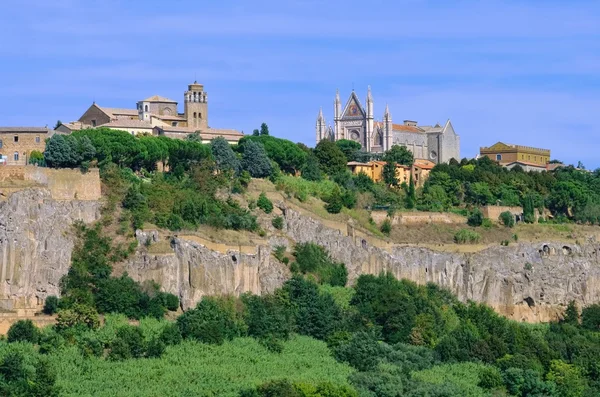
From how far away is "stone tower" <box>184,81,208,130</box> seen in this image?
88.6 metres

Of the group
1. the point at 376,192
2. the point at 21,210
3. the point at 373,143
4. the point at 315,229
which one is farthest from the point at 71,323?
the point at 373,143

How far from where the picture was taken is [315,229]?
7406cm

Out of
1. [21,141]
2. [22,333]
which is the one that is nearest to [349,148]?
[21,141]

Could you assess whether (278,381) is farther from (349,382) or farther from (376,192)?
(376,192)

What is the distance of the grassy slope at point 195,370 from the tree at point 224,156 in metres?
13.3

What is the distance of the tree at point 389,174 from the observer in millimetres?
86188

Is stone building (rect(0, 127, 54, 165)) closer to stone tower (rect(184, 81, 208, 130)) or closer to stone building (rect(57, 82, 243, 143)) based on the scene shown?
stone building (rect(57, 82, 243, 143))

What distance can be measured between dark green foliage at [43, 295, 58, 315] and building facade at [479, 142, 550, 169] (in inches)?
1701

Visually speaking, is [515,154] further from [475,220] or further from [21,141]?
[21,141]

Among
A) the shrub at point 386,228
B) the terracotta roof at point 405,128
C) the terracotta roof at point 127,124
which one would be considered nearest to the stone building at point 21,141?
the terracotta roof at point 127,124

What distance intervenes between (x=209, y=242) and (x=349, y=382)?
8823mm

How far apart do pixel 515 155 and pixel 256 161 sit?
28.2 meters

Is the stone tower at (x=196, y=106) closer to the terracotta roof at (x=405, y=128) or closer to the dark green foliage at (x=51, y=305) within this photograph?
the terracotta roof at (x=405, y=128)

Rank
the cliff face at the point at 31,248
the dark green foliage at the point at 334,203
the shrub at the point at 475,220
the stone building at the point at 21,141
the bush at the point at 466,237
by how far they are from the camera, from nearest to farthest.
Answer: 1. the cliff face at the point at 31,248
2. the stone building at the point at 21,141
3. the dark green foliage at the point at 334,203
4. the bush at the point at 466,237
5. the shrub at the point at 475,220
